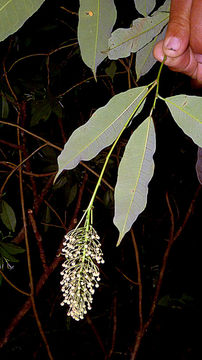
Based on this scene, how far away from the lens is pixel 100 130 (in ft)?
1.97

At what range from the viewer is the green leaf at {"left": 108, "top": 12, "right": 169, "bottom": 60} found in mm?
625

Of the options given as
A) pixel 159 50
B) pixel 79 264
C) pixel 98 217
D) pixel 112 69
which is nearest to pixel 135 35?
pixel 159 50

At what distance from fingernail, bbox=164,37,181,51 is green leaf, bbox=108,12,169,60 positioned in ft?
0.23

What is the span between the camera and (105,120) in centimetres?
60

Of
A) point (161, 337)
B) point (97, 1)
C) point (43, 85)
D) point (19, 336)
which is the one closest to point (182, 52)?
point (97, 1)

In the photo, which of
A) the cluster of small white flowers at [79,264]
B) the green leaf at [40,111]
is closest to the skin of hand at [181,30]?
the cluster of small white flowers at [79,264]

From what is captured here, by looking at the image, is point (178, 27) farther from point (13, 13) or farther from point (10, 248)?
point (10, 248)

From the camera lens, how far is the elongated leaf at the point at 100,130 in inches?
23.4

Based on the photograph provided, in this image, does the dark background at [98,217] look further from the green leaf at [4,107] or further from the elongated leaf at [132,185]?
the elongated leaf at [132,185]

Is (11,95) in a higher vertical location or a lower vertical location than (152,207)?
higher

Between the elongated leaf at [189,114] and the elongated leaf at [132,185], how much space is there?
63 millimetres

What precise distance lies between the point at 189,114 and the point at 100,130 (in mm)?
136

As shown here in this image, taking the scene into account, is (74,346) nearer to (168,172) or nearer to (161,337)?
(161,337)

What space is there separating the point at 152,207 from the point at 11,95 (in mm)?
1125
